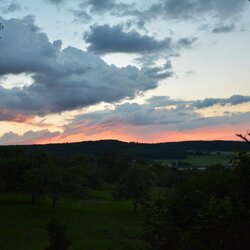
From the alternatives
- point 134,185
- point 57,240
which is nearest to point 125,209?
point 134,185

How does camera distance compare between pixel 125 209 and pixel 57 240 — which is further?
pixel 125 209

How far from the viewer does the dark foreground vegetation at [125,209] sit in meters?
12.1

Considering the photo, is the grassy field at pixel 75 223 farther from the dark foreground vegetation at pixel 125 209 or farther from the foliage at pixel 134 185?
the foliage at pixel 134 185

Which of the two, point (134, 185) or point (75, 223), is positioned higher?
point (134, 185)

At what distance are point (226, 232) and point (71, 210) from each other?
85.0 meters

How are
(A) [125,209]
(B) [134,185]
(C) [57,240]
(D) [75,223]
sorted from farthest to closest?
1. (B) [134,185]
2. (A) [125,209]
3. (D) [75,223]
4. (C) [57,240]

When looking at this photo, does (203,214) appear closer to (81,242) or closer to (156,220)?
(156,220)

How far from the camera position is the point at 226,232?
11547 millimetres

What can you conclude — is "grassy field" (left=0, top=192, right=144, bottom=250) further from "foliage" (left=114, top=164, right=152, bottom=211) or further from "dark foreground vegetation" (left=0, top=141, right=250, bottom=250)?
"foliage" (left=114, top=164, right=152, bottom=211)

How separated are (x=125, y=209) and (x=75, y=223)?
25.8 m

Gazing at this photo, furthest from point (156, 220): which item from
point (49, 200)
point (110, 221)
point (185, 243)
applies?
point (49, 200)

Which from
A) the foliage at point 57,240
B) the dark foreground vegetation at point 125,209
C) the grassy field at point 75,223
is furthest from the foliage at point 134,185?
the foliage at point 57,240

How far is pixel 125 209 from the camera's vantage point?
105m

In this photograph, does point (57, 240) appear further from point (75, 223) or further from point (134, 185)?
point (134, 185)
